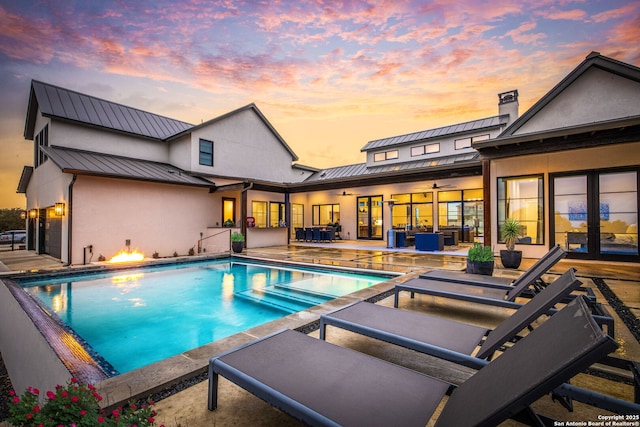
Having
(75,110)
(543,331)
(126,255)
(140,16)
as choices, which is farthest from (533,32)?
(75,110)

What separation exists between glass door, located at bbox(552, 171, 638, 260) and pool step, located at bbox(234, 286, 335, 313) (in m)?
7.91

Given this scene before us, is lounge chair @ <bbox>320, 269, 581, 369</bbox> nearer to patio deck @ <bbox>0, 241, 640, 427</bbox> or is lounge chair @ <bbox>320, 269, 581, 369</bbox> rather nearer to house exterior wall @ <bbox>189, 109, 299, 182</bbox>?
patio deck @ <bbox>0, 241, 640, 427</bbox>

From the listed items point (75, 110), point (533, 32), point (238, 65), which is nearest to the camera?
point (533, 32)

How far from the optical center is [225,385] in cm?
237

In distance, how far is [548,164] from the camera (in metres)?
8.97

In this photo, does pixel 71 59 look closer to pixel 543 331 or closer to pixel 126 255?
pixel 126 255

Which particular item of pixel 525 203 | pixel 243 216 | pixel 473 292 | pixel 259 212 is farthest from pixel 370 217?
pixel 473 292

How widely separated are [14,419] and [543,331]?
2562mm

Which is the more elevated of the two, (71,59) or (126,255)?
(71,59)

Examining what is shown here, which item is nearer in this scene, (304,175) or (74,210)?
(74,210)

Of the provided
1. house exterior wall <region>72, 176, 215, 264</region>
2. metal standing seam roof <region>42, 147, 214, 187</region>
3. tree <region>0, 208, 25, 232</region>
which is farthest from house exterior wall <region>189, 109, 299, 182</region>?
tree <region>0, 208, 25, 232</region>

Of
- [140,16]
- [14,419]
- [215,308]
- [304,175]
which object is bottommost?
[215,308]

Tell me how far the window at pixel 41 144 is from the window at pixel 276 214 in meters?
10.3

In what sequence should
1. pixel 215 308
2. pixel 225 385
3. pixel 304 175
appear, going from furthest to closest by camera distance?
pixel 304 175 → pixel 215 308 → pixel 225 385
